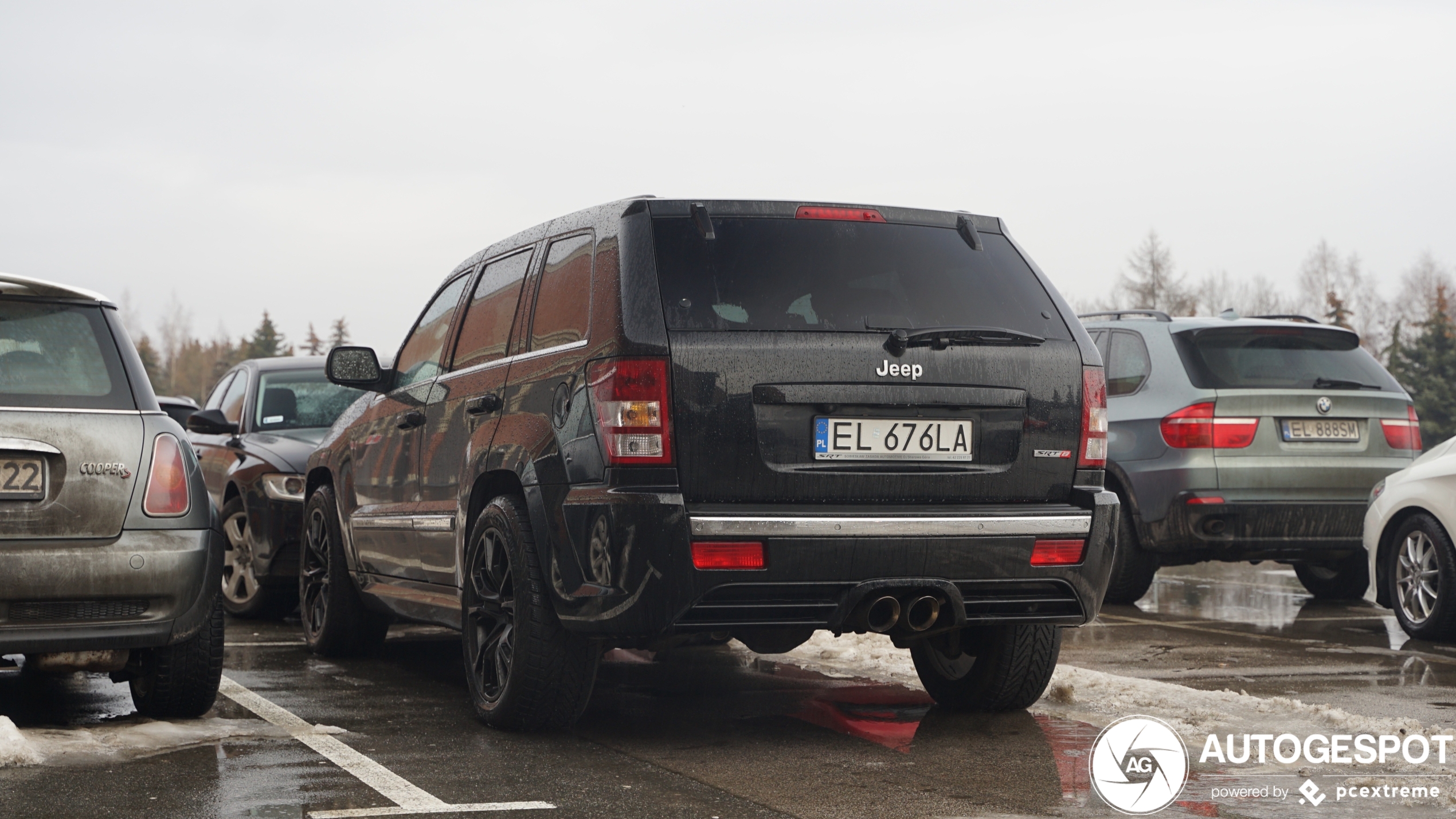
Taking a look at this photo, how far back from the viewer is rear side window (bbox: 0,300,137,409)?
5316 millimetres

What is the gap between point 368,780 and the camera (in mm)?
4680

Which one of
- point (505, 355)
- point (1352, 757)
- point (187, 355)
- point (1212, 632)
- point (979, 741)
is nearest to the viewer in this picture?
point (1352, 757)

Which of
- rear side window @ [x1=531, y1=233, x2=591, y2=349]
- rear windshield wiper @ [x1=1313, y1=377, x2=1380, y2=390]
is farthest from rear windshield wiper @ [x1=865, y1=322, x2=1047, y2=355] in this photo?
A: rear windshield wiper @ [x1=1313, y1=377, x2=1380, y2=390]

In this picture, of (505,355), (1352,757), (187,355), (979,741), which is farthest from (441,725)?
(187,355)

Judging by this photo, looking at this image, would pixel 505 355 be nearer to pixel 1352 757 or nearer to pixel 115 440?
pixel 115 440

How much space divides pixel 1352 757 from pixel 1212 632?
12.2 ft

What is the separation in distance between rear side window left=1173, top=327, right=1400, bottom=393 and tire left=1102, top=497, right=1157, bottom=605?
96 cm

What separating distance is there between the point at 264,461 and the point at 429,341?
284cm

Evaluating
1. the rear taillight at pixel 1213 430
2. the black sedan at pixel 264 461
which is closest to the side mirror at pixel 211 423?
the black sedan at pixel 264 461

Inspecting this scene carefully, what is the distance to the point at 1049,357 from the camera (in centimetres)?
538

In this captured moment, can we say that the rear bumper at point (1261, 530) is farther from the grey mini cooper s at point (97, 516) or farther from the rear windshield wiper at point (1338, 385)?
the grey mini cooper s at point (97, 516)

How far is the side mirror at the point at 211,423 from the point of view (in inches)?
354

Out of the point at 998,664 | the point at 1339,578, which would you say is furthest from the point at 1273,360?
the point at 998,664

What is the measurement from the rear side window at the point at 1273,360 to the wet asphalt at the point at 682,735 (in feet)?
5.13
